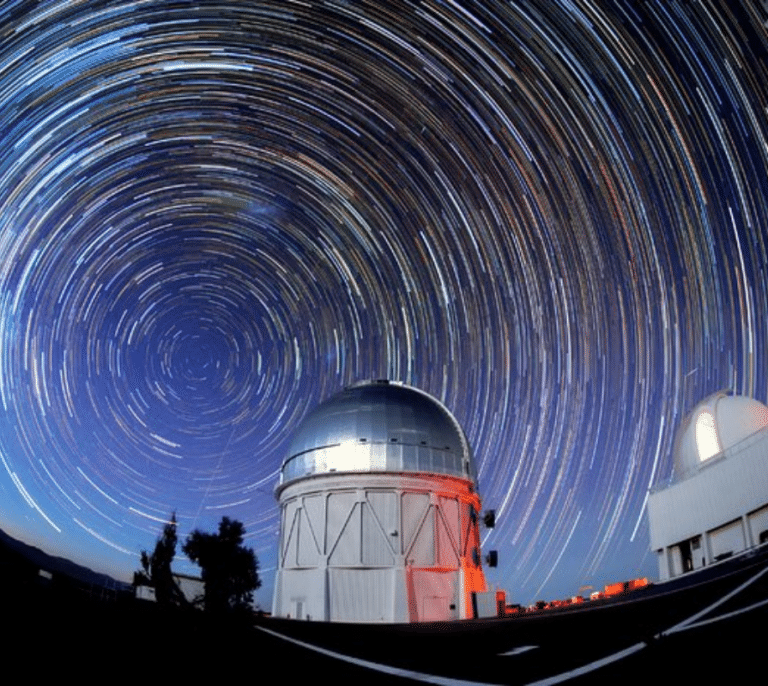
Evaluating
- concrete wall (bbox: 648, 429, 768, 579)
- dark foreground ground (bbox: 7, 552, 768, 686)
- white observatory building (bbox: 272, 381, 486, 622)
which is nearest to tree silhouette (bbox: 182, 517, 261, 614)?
white observatory building (bbox: 272, 381, 486, 622)

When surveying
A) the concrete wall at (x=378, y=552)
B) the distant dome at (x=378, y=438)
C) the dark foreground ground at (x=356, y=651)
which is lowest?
the dark foreground ground at (x=356, y=651)

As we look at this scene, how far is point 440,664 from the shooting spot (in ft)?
20.8

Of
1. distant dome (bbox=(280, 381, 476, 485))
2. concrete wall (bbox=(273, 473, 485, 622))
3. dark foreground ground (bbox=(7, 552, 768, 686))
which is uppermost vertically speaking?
distant dome (bbox=(280, 381, 476, 485))

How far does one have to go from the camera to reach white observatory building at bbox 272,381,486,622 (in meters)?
27.2

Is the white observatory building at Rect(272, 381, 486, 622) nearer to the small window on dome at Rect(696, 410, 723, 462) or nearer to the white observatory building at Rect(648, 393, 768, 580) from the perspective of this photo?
the white observatory building at Rect(648, 393, 768, 580)

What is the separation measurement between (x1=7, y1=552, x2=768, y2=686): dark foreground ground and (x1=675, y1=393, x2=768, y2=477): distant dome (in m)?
25.5

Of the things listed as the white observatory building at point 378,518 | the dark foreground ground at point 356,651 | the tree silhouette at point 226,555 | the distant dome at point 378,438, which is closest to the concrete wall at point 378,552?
the white observatory building at point 378,518

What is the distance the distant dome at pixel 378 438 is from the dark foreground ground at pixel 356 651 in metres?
20.5

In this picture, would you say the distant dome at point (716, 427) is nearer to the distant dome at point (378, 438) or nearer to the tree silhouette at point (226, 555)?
the distant dome at point (378, 438)

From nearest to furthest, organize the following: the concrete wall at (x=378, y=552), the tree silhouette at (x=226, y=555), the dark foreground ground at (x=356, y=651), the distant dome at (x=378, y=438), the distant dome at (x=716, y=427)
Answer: the dark foreground ground at (x=356, y=651)
the concrete wall at (x=378, y=552)
the distant dome at (x=378, y=438)
the distant dome at (x=716, y=427)
the tree silhouette at (x=226, y=555)

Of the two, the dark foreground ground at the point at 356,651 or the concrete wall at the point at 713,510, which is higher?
the concrete wall at the point at 713,510

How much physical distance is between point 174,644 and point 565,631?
18.3 feet

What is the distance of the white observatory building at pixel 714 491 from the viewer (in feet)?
89.4

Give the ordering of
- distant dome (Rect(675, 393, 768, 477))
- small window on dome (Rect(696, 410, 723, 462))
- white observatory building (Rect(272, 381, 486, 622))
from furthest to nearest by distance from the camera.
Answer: small window on dome (Rect(696, 410, 723, 462))
distant dome (Rect(675, 393, 768, 477))
white observatory building (Rect(272, 381, 486, 622))
